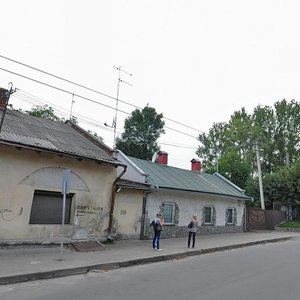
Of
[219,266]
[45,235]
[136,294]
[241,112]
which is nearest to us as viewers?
[136,294]

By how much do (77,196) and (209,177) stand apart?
1607 cm

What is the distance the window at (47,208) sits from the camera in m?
13.8

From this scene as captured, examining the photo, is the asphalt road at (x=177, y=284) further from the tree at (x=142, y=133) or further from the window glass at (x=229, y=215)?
the tree at (x=142, y=133)

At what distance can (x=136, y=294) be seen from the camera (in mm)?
7469

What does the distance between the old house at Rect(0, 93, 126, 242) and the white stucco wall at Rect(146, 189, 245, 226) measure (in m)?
3.91

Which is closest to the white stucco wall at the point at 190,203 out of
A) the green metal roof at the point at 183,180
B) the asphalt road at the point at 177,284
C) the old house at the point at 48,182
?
the green metal roof at the point at 183,180

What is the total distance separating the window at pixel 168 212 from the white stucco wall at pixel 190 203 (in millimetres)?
289

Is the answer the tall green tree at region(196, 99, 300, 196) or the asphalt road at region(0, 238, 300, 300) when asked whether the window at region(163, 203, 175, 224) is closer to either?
the asphalt road at region(0, 238, 300, 300)

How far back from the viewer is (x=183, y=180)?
2381 cm

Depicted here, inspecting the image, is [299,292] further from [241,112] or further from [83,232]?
[241,112]

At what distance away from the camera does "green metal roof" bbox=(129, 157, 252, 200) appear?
69.8 ft

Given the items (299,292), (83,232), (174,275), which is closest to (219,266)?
(174,275)

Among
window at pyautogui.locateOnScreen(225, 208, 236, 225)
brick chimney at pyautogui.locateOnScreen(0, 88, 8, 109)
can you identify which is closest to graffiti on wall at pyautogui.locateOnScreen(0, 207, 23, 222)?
brick chimney at pyautogui.locateOnScreen(0, 88, 8, 109)

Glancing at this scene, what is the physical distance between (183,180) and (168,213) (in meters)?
3.51
